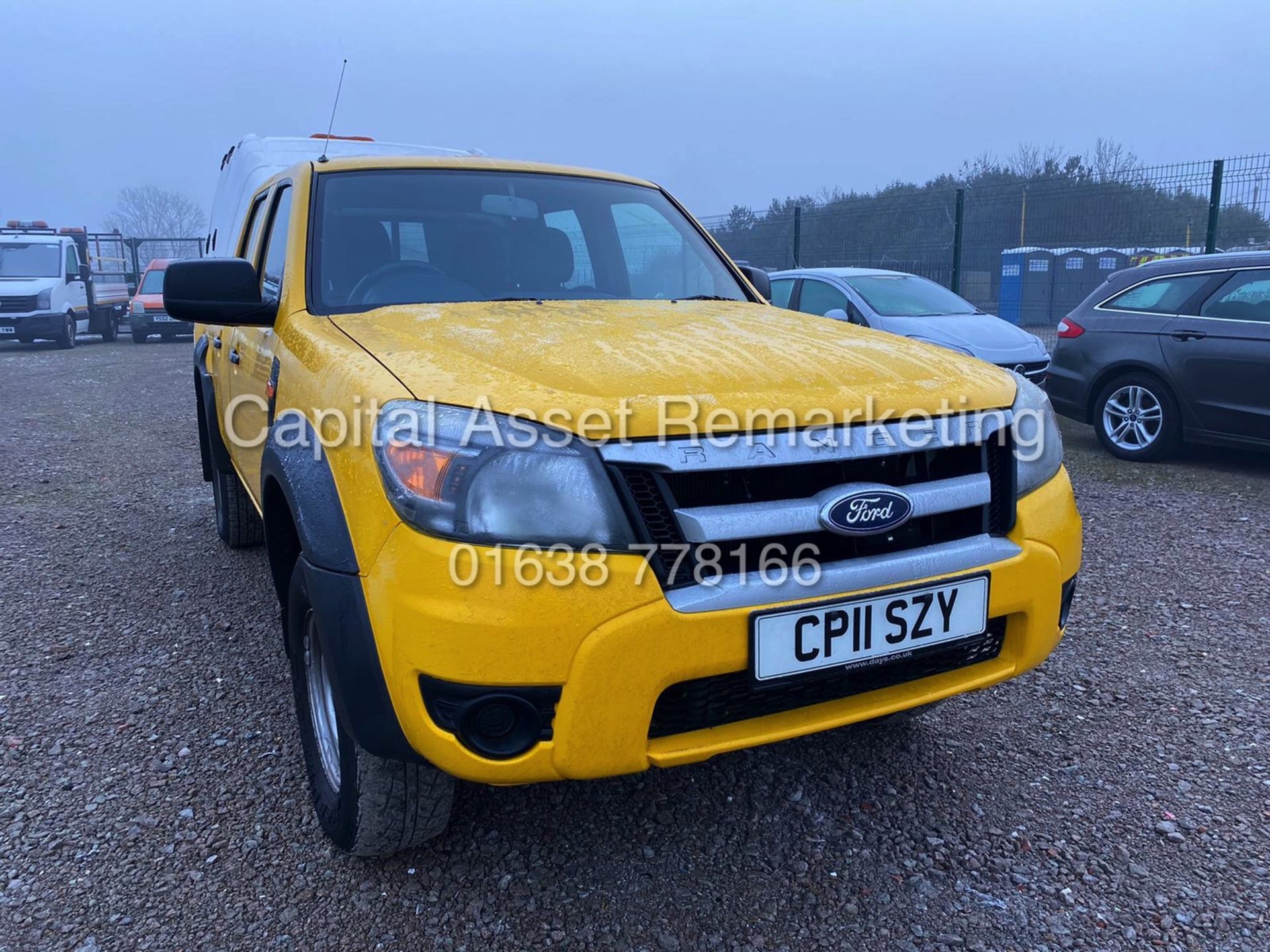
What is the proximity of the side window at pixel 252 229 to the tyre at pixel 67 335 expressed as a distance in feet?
58.5

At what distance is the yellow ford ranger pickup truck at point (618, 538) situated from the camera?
1720 millimetres

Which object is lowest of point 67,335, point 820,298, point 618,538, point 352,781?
point 67,335

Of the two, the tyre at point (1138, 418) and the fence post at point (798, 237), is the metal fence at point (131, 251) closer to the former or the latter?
the fence post at point (798, 237)

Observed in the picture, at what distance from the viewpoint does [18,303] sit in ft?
59.6

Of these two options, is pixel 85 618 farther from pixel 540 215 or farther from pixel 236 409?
pixel 540 215

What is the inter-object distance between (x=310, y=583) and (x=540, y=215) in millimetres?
1726

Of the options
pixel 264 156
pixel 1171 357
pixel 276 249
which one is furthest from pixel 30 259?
pixel 1171 357

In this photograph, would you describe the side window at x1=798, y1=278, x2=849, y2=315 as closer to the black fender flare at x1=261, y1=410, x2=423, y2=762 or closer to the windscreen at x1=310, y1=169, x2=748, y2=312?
the windscreen at x1=310, y1=169, x2=748, y2=312

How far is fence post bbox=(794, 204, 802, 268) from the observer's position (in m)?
16.2

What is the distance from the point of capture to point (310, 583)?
1933 millimetres

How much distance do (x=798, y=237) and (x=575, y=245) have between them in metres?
13.9

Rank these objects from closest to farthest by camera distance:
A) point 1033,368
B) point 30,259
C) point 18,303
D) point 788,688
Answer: point 788,688 → point 1033,368 → point 18,303 → point 30,259

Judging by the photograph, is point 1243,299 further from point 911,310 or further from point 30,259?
point 30,259

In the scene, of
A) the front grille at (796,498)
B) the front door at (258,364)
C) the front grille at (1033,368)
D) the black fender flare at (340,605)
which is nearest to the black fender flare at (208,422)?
the front door at (258,364)
